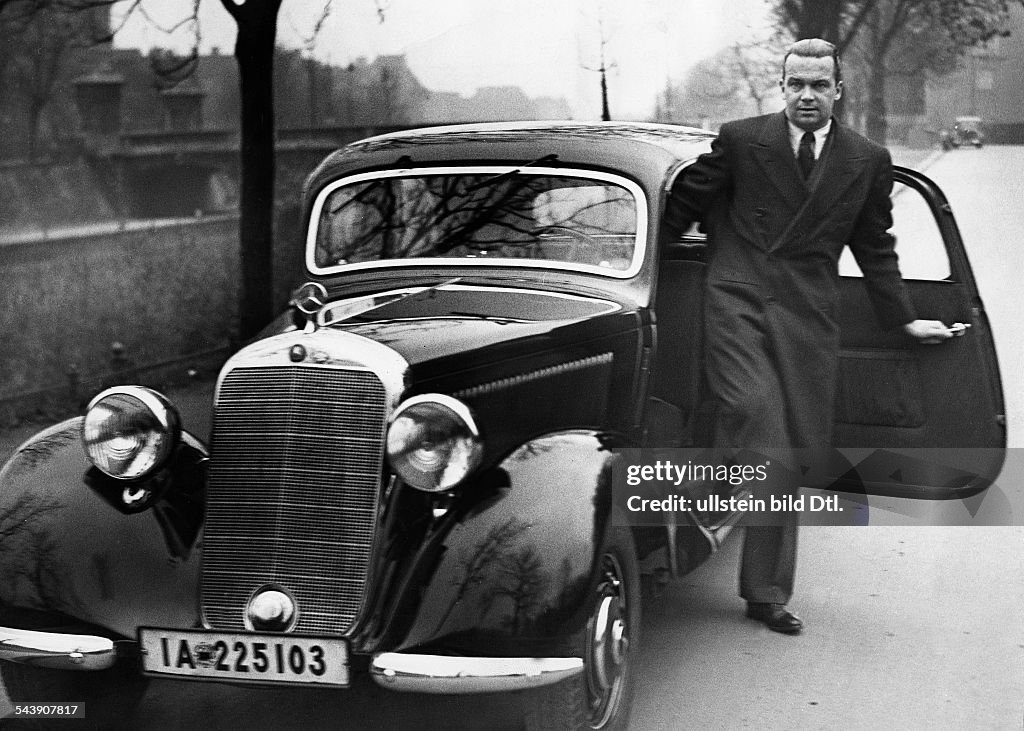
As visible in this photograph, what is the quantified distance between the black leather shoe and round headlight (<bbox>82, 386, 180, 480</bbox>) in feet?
7.22

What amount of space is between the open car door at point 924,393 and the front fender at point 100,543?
2445 millimetres

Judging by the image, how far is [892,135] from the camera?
6590 mm

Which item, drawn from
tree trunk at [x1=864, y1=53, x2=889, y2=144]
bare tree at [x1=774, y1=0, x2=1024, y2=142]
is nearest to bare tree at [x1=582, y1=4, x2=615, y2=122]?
bare tree at [x1=774, y1=0, x2=1024, y2=142]

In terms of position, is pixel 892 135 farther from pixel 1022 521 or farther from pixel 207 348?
pixel 207 348

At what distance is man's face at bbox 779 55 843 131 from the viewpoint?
13.5ft

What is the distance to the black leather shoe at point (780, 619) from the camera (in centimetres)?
430

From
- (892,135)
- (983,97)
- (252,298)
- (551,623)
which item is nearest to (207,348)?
(252,298)

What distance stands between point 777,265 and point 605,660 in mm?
1595

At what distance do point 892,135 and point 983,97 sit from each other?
23.6 inches

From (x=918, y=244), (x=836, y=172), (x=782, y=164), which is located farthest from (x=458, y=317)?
(x=918, y=244)

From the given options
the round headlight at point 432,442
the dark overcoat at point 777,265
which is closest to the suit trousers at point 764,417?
the dark overcoat at point 777,265

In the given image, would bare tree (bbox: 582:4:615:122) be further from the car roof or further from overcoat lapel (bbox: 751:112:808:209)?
overcoat lapel (bbox: 751:112:808:209)

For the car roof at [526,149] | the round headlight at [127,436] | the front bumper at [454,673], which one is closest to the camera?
the front bumper at [454,673]

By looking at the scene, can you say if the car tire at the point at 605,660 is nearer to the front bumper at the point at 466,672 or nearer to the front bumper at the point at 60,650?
the front bumper at the point at 466,672
